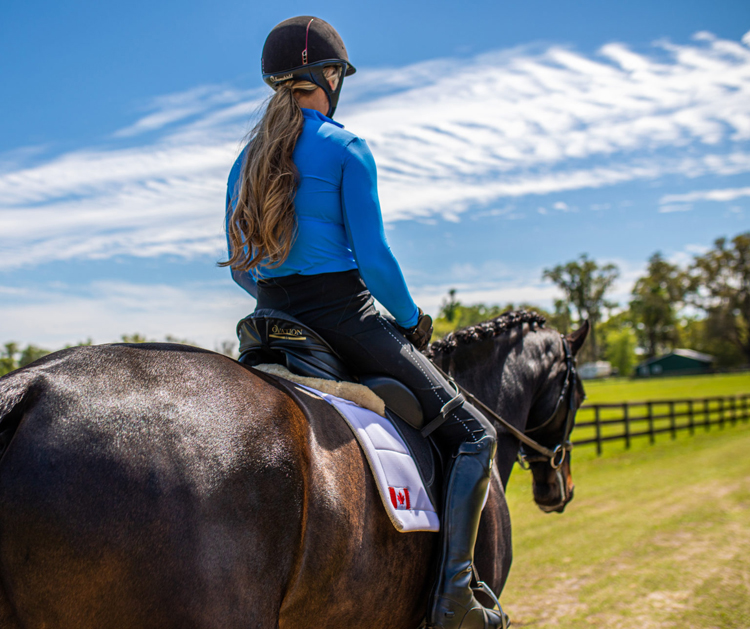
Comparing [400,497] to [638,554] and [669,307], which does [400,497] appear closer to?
[638,554]

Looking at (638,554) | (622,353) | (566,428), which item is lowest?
(622,353)

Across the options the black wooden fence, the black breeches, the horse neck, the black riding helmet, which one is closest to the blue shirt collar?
the black riding helmet

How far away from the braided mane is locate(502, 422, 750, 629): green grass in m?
2.87

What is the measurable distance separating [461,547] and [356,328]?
103cm

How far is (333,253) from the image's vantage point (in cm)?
243

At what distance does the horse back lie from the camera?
1.46 m

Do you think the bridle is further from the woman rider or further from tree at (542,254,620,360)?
tree at (542,254,620,360)

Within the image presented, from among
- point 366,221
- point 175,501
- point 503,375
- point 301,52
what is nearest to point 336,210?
point 366,221

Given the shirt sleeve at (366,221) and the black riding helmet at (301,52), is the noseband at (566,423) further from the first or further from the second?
the black riding helmet at (301,52)

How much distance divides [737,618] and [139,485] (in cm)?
535

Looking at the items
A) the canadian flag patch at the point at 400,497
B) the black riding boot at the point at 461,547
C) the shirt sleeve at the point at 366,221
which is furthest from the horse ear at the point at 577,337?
the canadian flag patch at the point at 400,497

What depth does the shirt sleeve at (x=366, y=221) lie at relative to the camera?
237cm

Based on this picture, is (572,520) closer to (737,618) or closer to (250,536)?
(737,618)

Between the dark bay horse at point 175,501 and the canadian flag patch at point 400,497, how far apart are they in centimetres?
6
